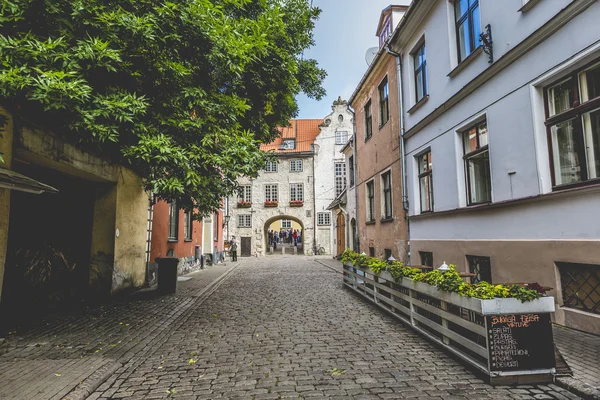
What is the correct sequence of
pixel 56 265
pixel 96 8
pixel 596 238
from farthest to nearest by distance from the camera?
pixel 56 265, pixel 96 8, pixel 596 238

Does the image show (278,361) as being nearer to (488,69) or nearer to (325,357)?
(325,357)

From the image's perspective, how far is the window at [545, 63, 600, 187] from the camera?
5.12 meters

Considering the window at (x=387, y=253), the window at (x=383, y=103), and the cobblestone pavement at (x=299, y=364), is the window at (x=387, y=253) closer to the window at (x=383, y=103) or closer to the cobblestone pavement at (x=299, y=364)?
the window at (x=383, y=103)

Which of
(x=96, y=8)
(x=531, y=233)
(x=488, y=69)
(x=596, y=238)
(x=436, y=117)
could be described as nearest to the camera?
(x=596, y=238)

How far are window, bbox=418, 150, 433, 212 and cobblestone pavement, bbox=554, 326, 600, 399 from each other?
5.16m

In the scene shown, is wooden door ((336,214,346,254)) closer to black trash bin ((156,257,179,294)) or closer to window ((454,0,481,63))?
black trash bin ((156,257,179,294))

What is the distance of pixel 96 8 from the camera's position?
5406mm

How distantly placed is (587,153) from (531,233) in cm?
150

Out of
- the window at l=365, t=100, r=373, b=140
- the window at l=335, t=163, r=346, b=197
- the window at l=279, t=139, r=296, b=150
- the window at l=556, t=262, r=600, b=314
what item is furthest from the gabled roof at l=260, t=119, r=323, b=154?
the window at l=556, t=262, r=600, b=314

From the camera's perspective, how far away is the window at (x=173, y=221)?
49.3ft

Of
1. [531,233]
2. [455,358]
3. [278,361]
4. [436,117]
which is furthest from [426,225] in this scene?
[278,361]

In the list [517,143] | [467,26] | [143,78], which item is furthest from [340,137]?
[143,78]

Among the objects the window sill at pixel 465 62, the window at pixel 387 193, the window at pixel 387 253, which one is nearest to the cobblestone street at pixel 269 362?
the window sill at pixel 465 62

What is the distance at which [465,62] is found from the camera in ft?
26.4
